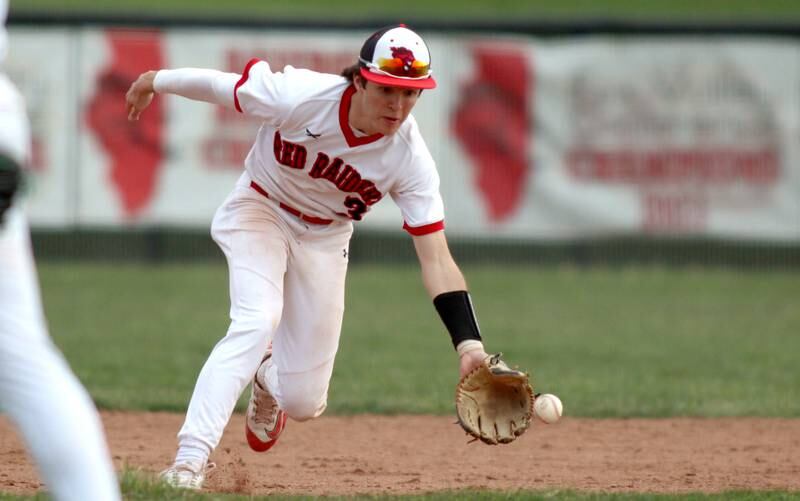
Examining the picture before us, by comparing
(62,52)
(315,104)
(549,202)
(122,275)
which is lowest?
(122,275)

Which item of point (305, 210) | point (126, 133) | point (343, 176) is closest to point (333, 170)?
point (343, 176)

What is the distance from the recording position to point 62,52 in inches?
556

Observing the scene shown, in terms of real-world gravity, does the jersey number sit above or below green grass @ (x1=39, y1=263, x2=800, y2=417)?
above

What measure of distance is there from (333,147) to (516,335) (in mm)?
5550

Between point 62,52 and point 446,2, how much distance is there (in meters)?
9.75

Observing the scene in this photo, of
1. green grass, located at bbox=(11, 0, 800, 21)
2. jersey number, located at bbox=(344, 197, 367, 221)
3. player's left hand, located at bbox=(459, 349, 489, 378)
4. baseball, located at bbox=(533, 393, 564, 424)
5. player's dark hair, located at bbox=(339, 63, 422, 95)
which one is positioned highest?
player's dark hair, located at bbox=(339, 63, 422, 95)

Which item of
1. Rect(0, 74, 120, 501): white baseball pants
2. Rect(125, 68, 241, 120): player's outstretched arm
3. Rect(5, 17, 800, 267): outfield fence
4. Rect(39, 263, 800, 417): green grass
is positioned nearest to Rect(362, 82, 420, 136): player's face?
Rect(125, 68, 241, 120): player's outstretched arm

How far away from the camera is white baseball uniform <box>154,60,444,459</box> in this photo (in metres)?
5.21

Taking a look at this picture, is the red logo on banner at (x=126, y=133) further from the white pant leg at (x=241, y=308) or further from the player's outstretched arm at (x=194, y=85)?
the player's outstretched arm at (x=194, y=85)

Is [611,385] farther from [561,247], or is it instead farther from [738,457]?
[561,247]

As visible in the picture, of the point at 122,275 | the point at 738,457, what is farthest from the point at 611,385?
the point at 122,275

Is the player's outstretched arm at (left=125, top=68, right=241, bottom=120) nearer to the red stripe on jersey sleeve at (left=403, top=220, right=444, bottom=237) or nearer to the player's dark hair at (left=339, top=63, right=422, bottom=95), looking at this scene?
the player's dark hair at (left=339, top=63, right=422, bottom=95)

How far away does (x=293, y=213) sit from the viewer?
573cm

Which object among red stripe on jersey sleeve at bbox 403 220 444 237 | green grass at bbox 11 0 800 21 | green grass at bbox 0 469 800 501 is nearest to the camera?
green grass at bbox 0 469 800 501
